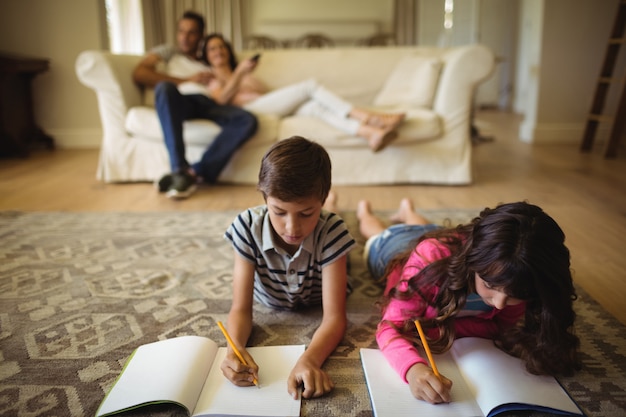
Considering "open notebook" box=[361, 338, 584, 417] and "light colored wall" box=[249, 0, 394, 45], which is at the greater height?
"light colored wall" box=[249, 0, 394, 45]

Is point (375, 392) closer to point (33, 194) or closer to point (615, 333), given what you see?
point (615, 333)

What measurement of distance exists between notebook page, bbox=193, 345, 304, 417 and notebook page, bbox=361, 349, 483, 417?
5.5 inches

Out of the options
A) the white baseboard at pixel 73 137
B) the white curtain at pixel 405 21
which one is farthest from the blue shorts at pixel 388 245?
the white curtain at pixel 405 21

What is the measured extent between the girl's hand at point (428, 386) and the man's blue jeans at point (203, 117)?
1.96 metres

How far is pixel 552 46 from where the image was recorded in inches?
161

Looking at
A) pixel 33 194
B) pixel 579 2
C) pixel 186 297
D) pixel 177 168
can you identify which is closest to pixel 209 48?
pixel 177 168

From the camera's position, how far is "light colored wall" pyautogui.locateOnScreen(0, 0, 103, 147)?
4137 mm

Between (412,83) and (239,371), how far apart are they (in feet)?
7.93

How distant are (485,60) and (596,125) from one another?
1513 millimetres

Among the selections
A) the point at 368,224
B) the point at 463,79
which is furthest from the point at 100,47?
the point at 368,224

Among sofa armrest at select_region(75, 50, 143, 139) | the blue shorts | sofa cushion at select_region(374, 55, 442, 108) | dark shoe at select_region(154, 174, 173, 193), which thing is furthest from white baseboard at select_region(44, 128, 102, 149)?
the blue shorts

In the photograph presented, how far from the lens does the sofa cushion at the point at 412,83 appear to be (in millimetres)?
2947

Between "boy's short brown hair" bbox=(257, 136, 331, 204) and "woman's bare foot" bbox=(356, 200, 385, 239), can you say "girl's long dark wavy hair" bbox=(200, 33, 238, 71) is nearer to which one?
"woman's bare foot" bbox=(356, 200, 385, 239)

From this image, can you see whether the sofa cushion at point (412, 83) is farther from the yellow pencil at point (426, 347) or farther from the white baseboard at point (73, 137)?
the white baseboard at point (73, 137)
